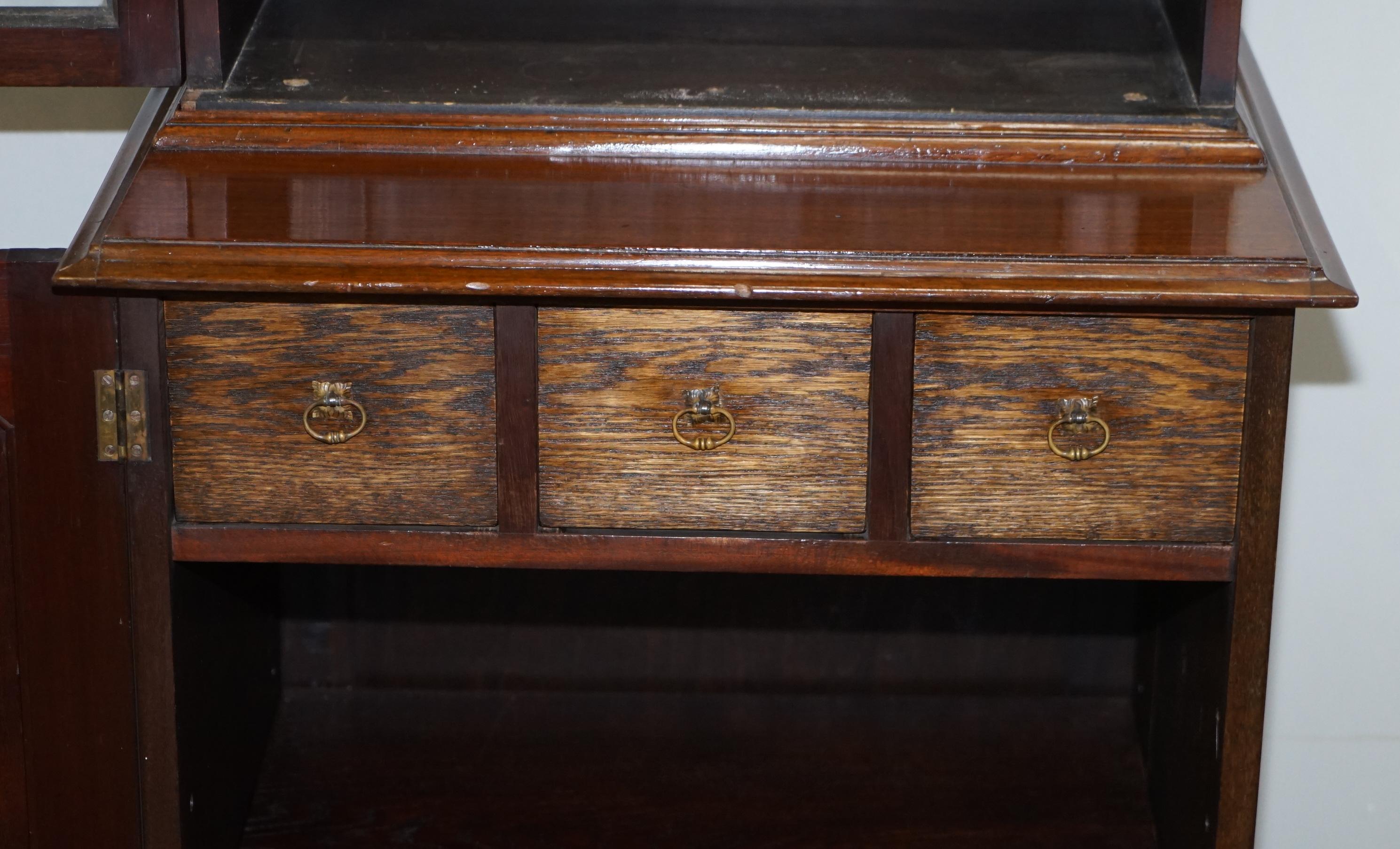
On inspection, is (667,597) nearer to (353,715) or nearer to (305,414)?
(353,715)

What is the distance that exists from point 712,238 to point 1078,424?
A: 295 millimetres

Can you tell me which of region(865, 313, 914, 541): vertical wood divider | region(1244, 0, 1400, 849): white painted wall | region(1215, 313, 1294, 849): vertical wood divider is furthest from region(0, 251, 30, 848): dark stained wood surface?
region(1244, 0, 1400, 849): white painted wall

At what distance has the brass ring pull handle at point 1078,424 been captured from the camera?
968 mm

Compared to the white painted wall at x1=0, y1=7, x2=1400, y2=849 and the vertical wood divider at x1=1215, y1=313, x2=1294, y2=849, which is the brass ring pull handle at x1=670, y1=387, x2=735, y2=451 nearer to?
the vertical wood divider at x1=1215, y1=313, x2=1294, y2=849

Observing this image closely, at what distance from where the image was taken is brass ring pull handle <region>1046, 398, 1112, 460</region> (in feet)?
3.18

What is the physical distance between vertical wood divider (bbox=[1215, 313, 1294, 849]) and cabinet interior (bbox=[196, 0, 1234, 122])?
0.25 meters

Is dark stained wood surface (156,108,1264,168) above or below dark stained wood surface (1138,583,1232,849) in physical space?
above

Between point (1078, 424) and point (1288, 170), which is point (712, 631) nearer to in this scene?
point (1078, 424)

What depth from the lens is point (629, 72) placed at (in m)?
1.20

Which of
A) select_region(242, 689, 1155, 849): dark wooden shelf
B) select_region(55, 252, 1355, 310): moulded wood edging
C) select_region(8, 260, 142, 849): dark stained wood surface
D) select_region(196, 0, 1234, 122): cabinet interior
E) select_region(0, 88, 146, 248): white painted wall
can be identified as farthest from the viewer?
select_region(0, 88, 146, 248): white painted wall

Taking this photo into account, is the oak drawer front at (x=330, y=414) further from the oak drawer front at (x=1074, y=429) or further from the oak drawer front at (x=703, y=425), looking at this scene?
the oak drawer front at (x=1074, y=429)

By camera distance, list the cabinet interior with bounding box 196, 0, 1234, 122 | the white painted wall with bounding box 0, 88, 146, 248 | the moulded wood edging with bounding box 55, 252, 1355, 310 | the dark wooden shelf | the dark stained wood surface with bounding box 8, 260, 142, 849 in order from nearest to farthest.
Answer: the moulded wood edging with bounding box 55, 252, 1355, 310, the dark stained wood surface with bounding box 8, 260, 142, 849, the cabinet interior with bounding box 196, 0, 1234, 122, the dark wooden shelf, the white painted wall with bounding box 0, 88, 146, 248

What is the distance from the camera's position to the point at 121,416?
101 cm

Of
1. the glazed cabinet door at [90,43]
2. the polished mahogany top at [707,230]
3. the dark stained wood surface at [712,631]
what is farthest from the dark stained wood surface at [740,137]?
the dark stained wood surface at [712,631]
